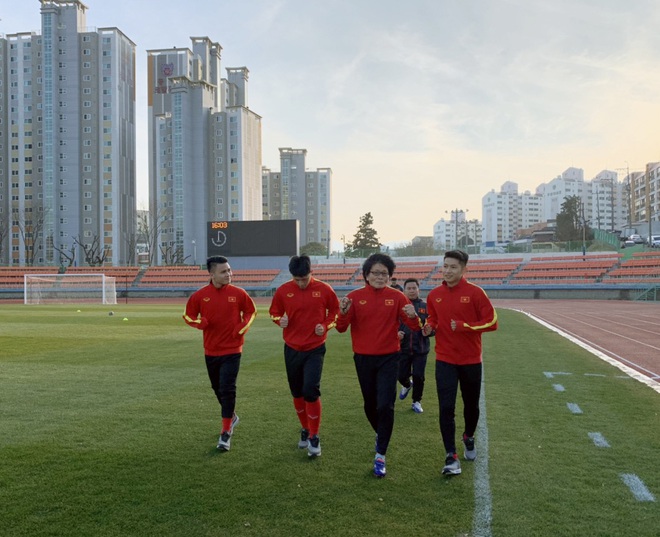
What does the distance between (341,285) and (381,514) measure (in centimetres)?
4767

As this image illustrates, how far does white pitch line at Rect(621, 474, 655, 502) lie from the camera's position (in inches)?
173

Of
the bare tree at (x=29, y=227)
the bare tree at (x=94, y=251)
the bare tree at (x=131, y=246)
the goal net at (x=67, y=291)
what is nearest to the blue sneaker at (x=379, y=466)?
the goal net at (x=67, y=291)

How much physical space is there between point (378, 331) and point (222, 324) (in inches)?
68.6

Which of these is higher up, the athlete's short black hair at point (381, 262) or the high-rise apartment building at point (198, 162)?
the high-rise apartment building at point (198, 162)

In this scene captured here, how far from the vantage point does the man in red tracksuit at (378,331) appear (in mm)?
5121

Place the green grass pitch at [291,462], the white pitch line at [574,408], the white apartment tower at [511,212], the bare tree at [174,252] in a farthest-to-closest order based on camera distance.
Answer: the white apartment tower at [511,212]
the bare tree at [174,252]
the white pitch line at [574,408]
the green grass pitch at [291,462]

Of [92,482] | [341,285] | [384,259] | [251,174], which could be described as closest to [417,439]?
[384,259]

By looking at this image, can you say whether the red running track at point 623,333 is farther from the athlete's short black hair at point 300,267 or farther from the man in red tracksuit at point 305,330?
the athlete's short black hair at point 300,267

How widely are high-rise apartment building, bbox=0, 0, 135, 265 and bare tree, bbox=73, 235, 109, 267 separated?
0.26 m

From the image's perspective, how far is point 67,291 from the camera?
41.1 m

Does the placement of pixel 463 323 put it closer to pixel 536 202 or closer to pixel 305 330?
pixel 305 330

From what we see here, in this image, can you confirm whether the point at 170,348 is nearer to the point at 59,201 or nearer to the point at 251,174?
the point at 59,201

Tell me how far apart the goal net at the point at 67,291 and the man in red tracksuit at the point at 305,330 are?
1432 inches

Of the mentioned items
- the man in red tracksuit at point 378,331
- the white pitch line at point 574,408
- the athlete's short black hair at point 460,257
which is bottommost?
the white pitch line at point 574,408
